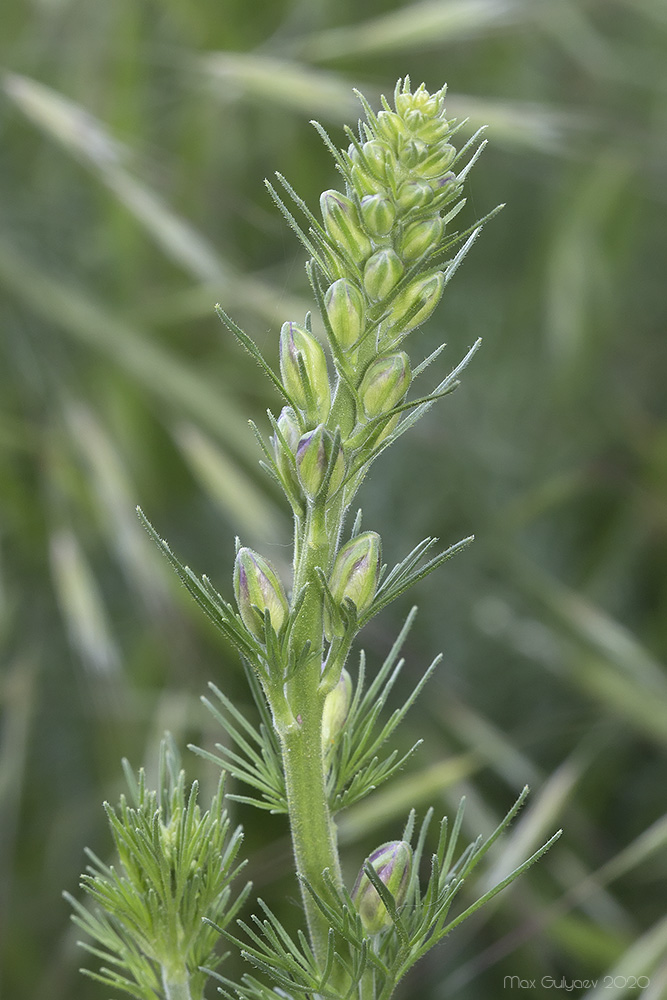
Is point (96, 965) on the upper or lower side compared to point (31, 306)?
lower

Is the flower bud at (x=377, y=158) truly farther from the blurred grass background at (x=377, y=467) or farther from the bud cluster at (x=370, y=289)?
the blurred grass background at (x=377, y=467)

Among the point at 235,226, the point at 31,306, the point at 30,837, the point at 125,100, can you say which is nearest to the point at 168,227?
the point at 31,306

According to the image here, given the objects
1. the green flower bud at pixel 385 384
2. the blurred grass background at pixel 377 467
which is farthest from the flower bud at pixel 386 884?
the blurred grass background at pixel 377 467

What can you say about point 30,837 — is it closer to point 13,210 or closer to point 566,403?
point 13,210

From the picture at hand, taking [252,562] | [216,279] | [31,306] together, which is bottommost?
[252,562]

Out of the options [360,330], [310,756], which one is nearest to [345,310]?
[360,330]
